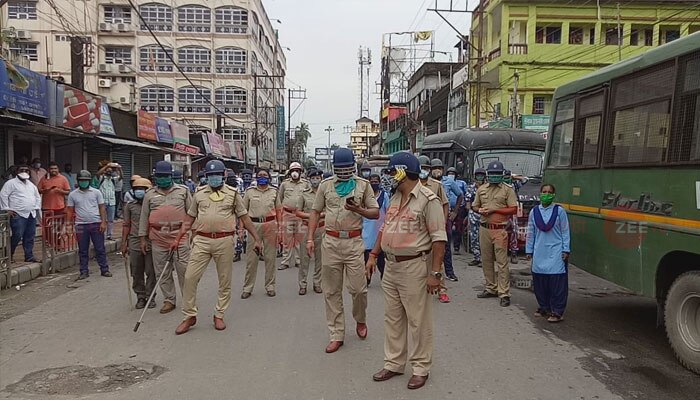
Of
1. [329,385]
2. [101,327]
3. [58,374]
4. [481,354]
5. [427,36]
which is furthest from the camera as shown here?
[427,36]

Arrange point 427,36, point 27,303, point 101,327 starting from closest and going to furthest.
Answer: point 101,327 → point 27,303 → point 427,36

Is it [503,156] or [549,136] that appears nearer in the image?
[549,136]

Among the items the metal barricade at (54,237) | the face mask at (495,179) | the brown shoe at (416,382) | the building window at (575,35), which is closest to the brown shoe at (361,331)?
the brown shoe at (416,382)

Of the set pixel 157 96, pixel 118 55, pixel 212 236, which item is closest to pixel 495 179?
pixel 212 236

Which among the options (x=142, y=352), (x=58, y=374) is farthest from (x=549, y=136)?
(x=58, y=374)

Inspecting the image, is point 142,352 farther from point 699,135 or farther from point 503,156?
point 503,156

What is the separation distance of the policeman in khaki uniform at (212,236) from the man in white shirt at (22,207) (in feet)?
15.3

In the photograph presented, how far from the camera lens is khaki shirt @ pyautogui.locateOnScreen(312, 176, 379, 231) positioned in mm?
5527

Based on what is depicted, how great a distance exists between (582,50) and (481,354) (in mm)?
27741

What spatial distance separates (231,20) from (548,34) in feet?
110

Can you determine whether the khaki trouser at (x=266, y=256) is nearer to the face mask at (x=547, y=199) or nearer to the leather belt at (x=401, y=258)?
the leather belt at (x=401, y=258)

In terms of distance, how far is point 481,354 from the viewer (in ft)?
17.2

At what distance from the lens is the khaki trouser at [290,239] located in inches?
375

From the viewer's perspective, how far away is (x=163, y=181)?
6.82 metres
